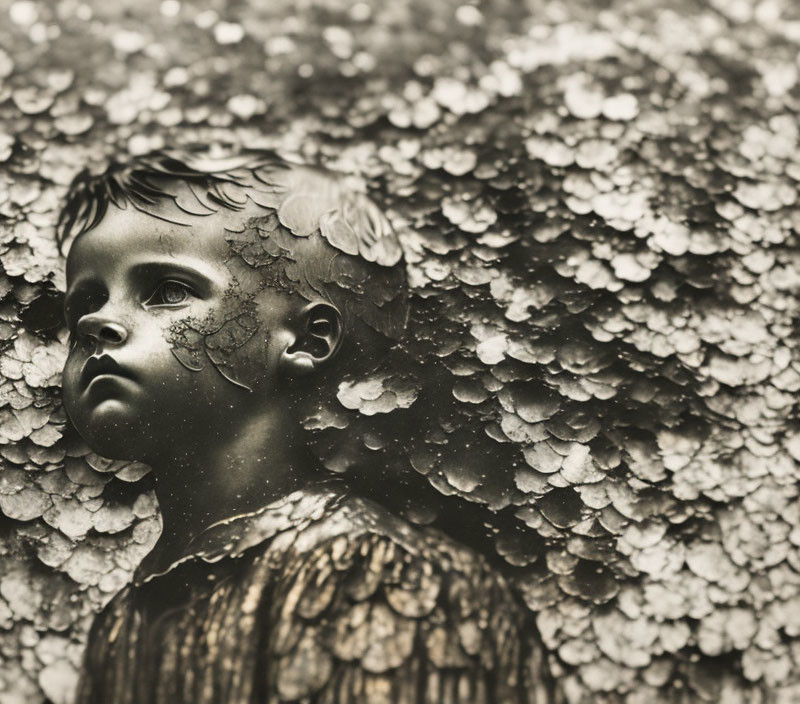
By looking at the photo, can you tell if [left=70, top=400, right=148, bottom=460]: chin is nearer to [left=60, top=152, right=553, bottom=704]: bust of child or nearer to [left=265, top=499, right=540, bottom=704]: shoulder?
[left=60, top=152, right=553, bottom=704]: bust of child

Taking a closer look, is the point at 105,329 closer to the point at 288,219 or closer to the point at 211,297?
the point at 211,297

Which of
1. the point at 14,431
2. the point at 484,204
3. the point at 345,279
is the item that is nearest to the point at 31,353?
the point at 14,431

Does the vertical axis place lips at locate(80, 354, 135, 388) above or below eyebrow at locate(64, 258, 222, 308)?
below

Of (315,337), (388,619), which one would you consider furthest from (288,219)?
(388,619)

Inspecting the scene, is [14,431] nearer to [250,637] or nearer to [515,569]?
[250,637]

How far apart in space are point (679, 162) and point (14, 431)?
1.05 m

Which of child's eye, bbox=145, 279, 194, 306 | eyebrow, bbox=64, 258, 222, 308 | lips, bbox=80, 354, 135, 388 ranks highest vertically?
eyebrow, bbox=64, 258, 222, 308

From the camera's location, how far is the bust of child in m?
1.08

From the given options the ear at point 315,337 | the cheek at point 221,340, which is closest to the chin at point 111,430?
the cheek at point 221,340

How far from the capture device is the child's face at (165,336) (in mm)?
1154

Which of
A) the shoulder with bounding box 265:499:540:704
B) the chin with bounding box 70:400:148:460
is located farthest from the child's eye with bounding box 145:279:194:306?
the shoulder with bounding box 265:499:540:704

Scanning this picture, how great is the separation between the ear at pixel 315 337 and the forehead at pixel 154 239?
0.14 meters

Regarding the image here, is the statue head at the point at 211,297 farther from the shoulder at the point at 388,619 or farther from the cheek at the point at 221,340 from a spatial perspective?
the shoulder at the point at 388,619

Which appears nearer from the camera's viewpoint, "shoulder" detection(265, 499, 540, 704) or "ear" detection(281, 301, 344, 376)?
"shoulder" detection(265, 499, 540, 704)
